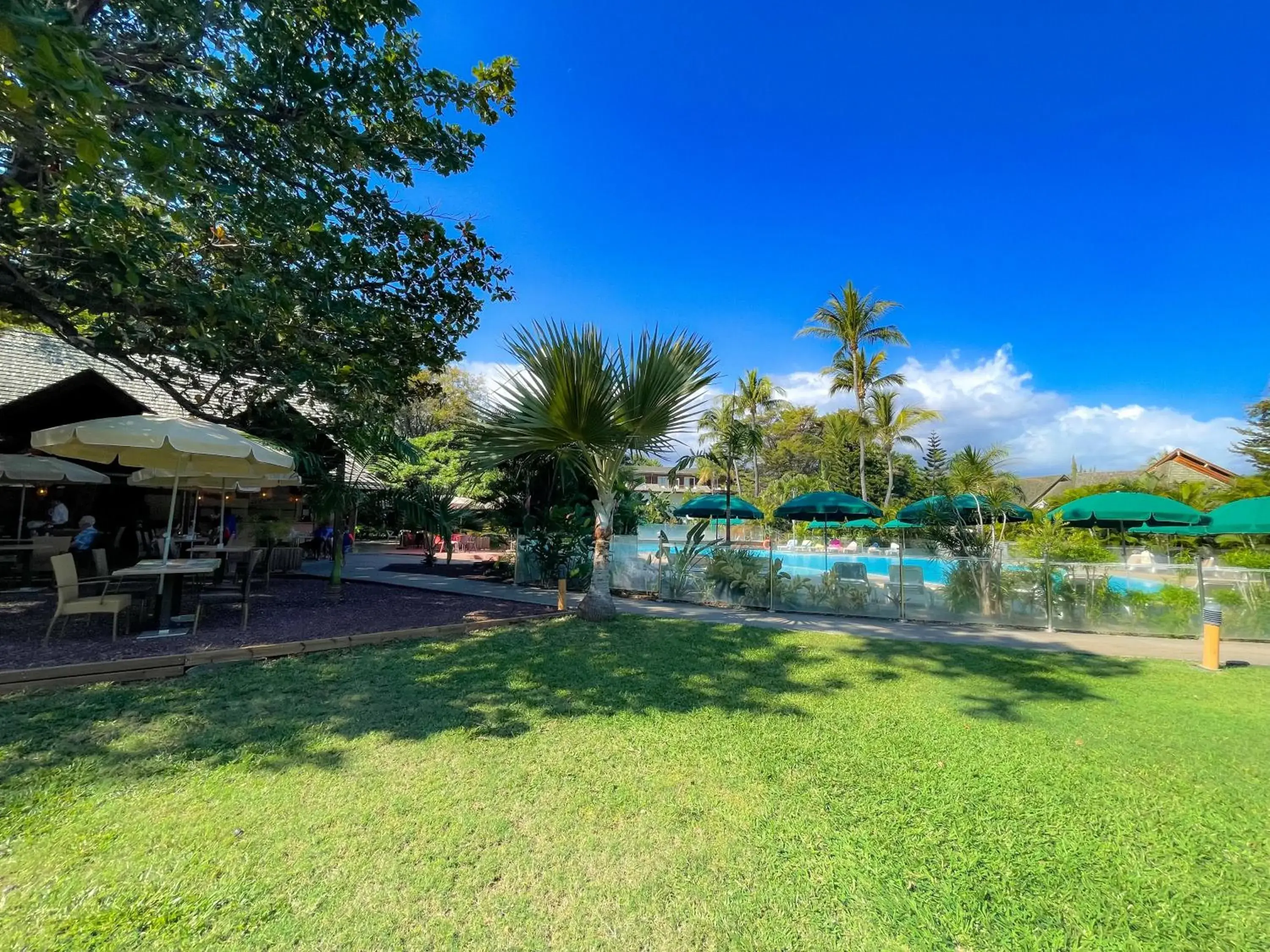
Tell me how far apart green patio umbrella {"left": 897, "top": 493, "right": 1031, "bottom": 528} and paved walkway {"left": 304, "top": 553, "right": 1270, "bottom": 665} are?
2474 mm

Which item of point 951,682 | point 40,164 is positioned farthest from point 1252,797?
point 40,164

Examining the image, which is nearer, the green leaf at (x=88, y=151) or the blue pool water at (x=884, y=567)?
the green leaf at (x=88, y=151)

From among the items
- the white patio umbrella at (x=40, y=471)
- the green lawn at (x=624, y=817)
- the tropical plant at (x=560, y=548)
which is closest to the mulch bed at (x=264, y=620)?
the green lawn at (x=624, y=817)

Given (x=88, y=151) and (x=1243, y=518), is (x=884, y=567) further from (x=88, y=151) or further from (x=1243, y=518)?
(x=88, y=151)

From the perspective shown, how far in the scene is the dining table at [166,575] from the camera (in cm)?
647

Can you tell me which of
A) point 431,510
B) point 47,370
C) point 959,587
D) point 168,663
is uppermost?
point 47,370

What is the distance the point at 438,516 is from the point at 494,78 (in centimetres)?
816

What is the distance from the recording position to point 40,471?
32.2ft

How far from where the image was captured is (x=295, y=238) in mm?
7160

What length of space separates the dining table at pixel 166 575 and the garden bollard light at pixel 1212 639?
11896mm

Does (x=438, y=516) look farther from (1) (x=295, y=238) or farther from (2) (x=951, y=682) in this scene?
(2) (x=951, y=682)

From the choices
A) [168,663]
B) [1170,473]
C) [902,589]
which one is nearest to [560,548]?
[902,589]

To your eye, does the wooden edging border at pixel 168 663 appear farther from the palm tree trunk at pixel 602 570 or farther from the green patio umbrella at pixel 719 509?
the green patio umbrella at pixel 719 509

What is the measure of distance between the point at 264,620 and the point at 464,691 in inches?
179
